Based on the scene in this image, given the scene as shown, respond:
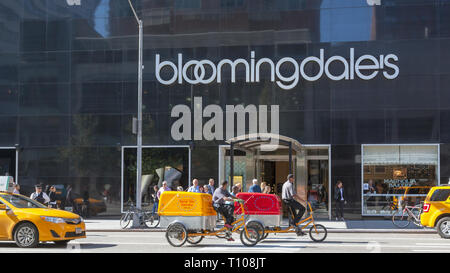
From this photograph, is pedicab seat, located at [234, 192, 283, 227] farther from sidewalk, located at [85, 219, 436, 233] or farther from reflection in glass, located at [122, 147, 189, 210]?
reflection in glass, located at [122, 147, 189, 210]

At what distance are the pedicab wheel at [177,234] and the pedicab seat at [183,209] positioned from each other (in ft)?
0.43

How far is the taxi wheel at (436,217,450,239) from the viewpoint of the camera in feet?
59.2

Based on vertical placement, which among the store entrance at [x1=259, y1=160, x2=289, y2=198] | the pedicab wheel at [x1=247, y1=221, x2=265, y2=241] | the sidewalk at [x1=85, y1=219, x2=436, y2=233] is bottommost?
the sidewalk at [x1=85, y1=219, x2=436, y2=233]

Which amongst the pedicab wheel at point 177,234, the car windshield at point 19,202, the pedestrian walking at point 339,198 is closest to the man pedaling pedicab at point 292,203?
the pedicab wheel at point 177,234

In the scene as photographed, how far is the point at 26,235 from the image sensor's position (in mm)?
14594

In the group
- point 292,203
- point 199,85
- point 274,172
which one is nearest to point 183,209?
point 292,203

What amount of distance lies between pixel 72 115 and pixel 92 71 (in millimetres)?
2216

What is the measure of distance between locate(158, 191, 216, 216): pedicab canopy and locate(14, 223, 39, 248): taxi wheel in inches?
118

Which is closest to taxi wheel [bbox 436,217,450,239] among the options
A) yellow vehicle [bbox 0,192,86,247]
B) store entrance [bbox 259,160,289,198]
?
store entrance [bbox 259,160,289,198]

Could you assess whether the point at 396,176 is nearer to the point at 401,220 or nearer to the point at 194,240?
the point at 401,220

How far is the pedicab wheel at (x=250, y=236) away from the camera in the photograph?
15414 mm

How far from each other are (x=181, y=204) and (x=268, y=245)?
2481 millimetres
